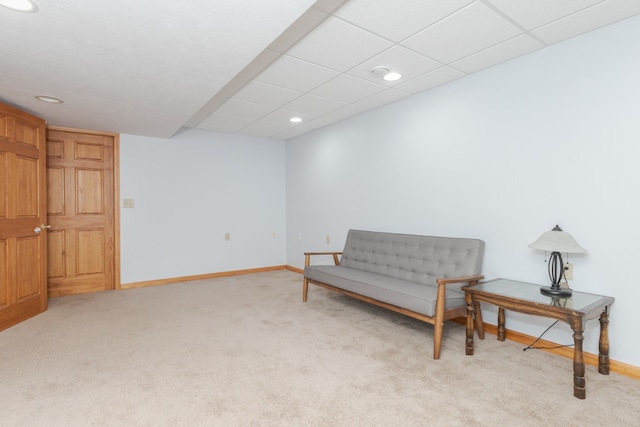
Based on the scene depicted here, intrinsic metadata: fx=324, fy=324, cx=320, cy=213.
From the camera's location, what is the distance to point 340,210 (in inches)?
184

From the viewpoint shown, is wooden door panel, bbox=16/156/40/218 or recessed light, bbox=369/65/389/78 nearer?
recessed light, bbox=369/65/389/78

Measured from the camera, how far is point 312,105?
3889 mm

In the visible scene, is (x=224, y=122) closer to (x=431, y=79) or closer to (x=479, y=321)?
(x=431, y=79)

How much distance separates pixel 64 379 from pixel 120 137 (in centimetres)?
336

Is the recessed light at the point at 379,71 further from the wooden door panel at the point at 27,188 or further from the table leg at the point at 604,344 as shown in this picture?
the wooden door panel at the point at 27,188

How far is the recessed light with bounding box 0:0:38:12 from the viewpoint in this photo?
163cm

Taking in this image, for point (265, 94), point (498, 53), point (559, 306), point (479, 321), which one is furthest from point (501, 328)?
point (265, 94)

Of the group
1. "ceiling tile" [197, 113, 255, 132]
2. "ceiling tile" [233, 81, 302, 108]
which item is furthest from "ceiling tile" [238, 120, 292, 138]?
"ceiling tile" [233, 81, 302, 108]

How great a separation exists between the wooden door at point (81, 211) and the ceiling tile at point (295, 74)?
9.09 ft

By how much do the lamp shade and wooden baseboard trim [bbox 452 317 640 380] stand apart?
2.59ft

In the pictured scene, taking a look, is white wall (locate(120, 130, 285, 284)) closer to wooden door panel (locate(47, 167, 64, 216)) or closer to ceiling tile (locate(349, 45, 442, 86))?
wooden door panel (locate(47, 167, 64, 216))

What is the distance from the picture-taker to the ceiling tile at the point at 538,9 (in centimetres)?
199

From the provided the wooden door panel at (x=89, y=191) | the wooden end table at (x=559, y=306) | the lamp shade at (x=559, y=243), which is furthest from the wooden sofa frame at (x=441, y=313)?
the wooden door panel at (x=89, y=191)

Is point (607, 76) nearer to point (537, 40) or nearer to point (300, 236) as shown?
point (537, 40)
